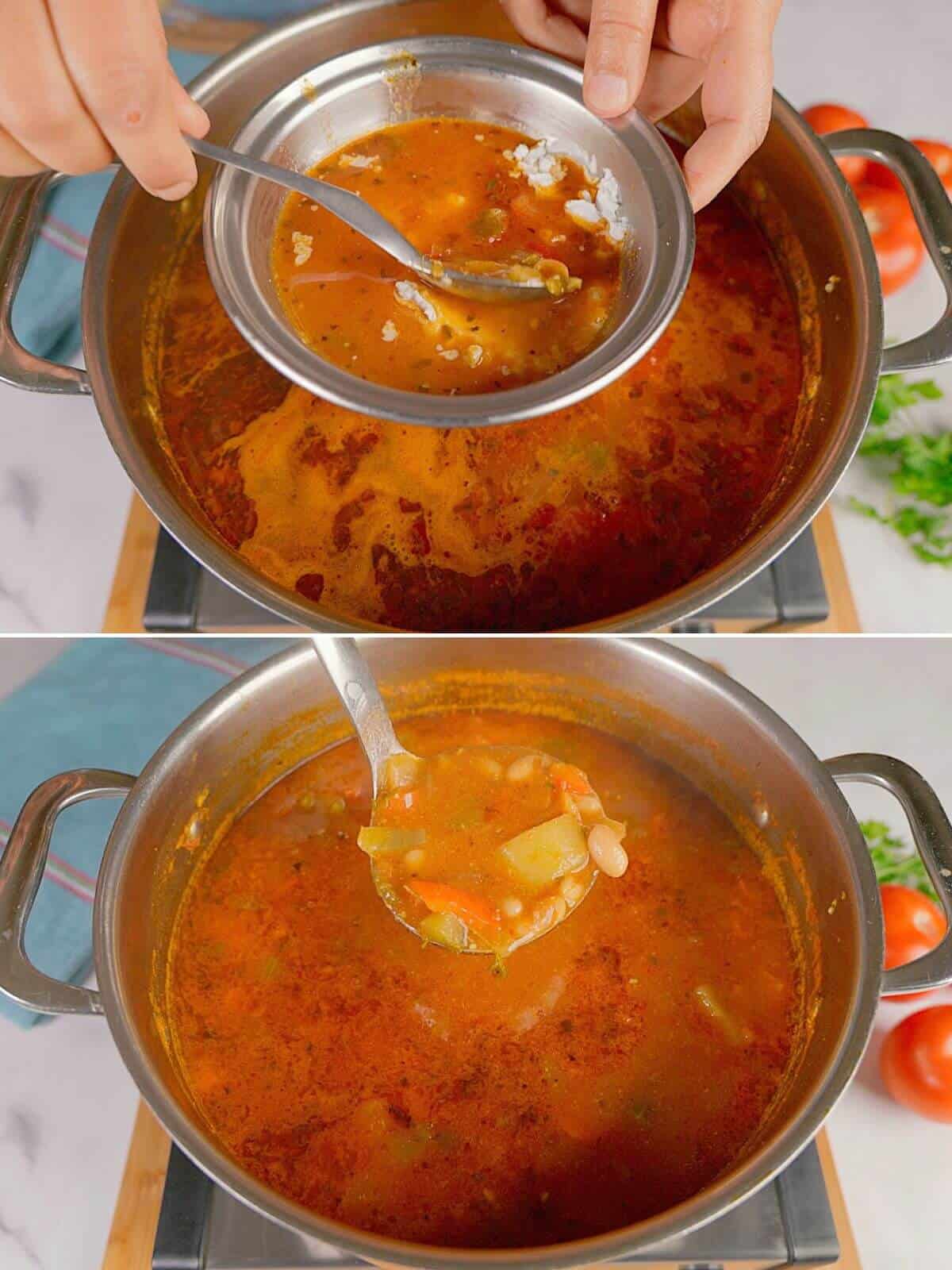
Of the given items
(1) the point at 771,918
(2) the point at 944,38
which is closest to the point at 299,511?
(1) the point at 771,918

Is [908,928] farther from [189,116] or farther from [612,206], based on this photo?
[189,116]

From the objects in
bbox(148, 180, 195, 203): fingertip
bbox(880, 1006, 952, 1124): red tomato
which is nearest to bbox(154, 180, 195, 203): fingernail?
bbox(148, 180, 195, 203): fingertip

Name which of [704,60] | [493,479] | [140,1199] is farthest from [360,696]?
[704,60]

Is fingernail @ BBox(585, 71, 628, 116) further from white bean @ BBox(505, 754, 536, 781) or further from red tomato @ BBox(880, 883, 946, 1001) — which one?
red tomato @ BBox(880, 883, 946, 1001)

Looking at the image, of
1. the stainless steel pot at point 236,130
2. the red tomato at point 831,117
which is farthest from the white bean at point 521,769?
the red tomato at point 831,117

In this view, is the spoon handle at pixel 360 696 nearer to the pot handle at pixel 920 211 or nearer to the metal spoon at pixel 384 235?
the metal spoon at pixel 384 235

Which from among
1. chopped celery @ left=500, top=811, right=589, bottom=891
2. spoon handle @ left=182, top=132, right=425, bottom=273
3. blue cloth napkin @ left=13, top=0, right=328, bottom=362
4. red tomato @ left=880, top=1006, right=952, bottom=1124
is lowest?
red tomato @ left=880, top=1006, right=952, bottom=1124
